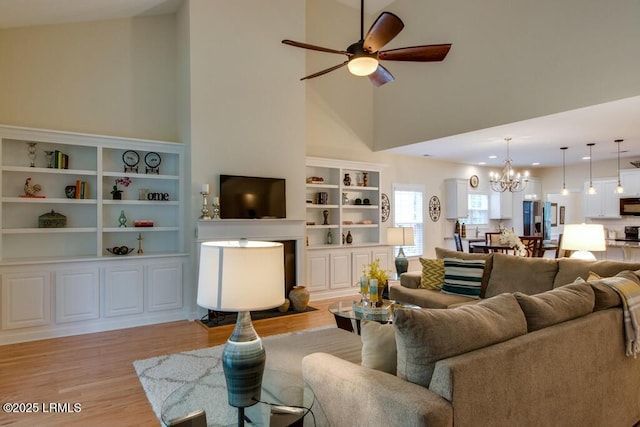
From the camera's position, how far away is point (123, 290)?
485cm

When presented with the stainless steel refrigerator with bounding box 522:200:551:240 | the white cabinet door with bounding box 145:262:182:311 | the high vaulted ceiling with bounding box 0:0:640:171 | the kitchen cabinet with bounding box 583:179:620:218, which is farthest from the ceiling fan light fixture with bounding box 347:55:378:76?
the stainless steel refrigerator with bounding box 522:200:551:240

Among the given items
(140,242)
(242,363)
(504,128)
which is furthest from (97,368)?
(504,128)

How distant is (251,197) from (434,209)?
4.78 meters

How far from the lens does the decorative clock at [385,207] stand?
25.6ft

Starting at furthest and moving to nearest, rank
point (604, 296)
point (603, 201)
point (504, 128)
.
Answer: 1. point (603, 201)
2. point (504, 128)
3. point (604, 296)

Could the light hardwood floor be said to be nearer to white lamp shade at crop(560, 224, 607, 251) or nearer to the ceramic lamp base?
the ceramic lamp base

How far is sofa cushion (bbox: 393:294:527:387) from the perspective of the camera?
164cm

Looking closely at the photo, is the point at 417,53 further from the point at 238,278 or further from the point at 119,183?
the point at 119,183

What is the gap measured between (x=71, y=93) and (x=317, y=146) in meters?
3.78

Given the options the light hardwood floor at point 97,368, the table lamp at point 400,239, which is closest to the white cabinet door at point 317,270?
the light hardwood floor at point 97,368

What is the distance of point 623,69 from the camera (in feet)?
14.0

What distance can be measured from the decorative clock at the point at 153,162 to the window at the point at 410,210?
464cm

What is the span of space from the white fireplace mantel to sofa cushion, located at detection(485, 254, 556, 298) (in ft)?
9.04

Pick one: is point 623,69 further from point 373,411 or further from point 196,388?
point 196,388
